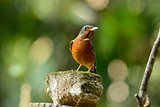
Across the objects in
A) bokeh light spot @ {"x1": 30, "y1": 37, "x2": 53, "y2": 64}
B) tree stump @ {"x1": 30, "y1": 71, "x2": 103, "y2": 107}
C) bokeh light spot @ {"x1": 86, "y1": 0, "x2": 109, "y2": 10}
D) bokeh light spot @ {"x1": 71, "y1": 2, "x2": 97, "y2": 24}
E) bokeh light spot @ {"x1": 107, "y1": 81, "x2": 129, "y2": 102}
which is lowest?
bokeh light spot @ {"x1": 107, "y1": 81, "x2": 129, "y2": 102}

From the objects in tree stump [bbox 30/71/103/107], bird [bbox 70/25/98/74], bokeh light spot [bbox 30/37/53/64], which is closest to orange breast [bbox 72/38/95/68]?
bird [bbox 70/25/98/74]

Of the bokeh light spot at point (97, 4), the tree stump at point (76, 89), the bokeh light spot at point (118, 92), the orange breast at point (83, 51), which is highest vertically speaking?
the bokeh light spot at point (97, 4)

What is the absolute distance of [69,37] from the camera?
8914 mm

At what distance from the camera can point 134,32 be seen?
8195 mm

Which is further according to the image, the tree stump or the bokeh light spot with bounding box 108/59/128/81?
the bokeh light spot with bounding box 108/59/128/81

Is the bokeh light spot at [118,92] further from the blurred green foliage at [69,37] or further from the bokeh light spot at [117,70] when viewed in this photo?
the bokeh light spot at [117,70]

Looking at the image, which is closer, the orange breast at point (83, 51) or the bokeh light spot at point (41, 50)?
the orange breast at point (83, 51)

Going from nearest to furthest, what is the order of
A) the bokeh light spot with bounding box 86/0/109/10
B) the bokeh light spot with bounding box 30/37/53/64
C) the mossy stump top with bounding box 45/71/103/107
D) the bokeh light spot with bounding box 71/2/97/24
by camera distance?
the mossy stump top with bounding box 45/71/103/107, the bokeh light spot with bounding box 71/2/97/24, the bokeh light spot with bounding box 86/0/109/10, the bokeh light spot with bounding box 30/37/53/64

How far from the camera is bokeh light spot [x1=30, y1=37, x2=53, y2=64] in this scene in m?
8.93

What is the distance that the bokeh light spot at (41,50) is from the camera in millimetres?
8930

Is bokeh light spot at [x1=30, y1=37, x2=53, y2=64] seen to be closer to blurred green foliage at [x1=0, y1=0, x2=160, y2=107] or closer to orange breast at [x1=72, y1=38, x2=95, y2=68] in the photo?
blurred green foliage at [x1=0, y1=0, x2=160, y2=107]

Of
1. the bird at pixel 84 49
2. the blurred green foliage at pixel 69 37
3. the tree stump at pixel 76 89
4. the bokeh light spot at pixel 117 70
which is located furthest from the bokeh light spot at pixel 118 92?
the tree stump at pixel 76 89

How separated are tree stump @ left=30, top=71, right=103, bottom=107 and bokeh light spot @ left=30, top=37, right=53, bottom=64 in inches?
226

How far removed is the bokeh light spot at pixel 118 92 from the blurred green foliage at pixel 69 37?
123mm
